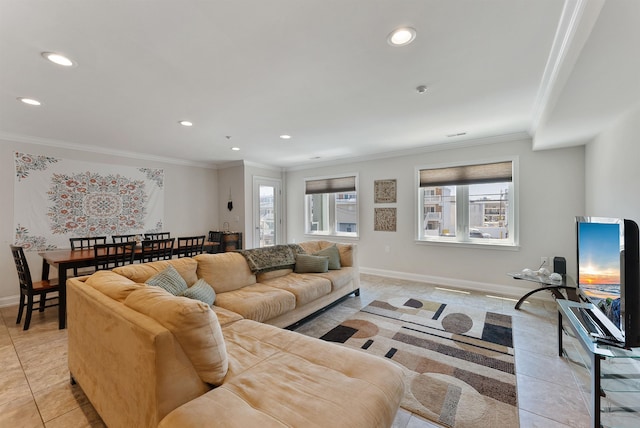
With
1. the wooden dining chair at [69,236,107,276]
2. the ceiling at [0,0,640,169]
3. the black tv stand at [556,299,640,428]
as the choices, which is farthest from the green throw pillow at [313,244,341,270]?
the wooden dining chair at [69,236,107,276]

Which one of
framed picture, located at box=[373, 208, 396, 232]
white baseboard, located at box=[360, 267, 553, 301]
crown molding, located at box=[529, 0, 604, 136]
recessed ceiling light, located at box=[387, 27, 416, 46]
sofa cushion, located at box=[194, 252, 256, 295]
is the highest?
recessed ceiling light, located at box=[387, 27, 416, 46]

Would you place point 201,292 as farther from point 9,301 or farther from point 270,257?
point 9,301

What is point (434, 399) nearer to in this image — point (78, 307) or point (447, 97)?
point (78, 307)

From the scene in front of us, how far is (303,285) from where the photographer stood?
2.94 metres

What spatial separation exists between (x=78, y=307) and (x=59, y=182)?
139 inches

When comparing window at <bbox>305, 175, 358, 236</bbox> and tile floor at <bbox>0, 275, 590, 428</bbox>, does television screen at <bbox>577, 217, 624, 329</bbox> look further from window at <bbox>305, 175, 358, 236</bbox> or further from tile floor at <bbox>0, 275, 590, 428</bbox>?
window at <bbox>305, 175, 358, 236</bbox>

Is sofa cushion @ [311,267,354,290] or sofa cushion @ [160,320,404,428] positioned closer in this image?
sofa cushion @ [160,320,404,428]

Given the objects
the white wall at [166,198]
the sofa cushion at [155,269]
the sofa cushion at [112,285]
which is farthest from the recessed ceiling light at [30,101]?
the sofa cushion at [112,285]

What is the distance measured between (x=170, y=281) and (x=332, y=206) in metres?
4.20

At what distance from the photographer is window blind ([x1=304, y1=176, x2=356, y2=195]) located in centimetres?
565

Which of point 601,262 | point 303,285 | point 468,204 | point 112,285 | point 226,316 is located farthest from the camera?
point 468,204

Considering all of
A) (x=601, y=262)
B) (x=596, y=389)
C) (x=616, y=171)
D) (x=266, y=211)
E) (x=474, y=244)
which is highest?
(x=616, y=171)

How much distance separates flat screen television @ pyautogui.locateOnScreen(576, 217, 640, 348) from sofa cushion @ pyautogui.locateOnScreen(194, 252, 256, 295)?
2922 mm

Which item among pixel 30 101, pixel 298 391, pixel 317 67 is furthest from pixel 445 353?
pixel 30 101
